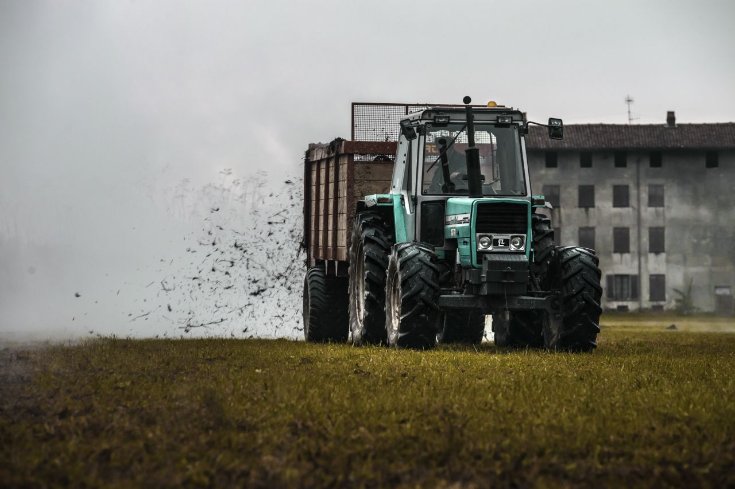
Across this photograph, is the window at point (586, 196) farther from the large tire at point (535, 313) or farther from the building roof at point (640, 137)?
the large tire at point (535, 313)

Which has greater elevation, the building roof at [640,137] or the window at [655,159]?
the building roof at [640,137]

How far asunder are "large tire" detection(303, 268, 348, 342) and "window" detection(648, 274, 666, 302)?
5632 cm

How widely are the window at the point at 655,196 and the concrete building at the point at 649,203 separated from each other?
6cm

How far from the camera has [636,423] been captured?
8.62 metres

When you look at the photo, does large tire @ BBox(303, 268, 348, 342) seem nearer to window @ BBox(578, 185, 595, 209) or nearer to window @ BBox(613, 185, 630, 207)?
window @ BBox(578, 185, 595, 209)

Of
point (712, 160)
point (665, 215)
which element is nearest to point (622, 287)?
point (665, 215)

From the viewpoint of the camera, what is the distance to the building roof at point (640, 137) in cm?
7369

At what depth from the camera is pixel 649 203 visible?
75.6 metres

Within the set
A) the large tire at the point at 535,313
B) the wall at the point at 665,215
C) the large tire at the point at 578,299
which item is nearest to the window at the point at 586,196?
the wall at the point at 665,215

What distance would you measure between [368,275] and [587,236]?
200 ft

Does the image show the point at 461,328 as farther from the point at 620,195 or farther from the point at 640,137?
the point at 620,195

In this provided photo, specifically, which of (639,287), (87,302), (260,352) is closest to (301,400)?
(260,352)

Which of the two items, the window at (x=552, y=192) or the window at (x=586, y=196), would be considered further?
the window at (x=586, y=196)

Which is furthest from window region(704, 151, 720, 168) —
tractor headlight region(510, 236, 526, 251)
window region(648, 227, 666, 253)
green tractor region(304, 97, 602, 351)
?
tractor headlight region(510, 236, 526, 251)
